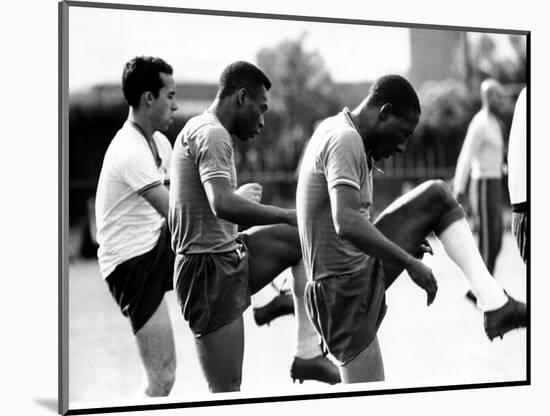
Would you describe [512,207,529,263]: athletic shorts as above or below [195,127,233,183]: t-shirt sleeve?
below

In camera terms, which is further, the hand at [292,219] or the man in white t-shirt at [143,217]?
the hand at [292,219]

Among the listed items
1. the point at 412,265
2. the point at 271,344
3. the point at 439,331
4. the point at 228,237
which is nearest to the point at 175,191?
the point at 228,237

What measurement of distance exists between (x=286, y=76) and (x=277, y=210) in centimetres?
72

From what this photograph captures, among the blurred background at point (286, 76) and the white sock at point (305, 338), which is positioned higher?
the blurred background at point (286, 76)

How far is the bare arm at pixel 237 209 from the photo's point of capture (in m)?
5.15

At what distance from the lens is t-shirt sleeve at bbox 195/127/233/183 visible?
516 centimetres

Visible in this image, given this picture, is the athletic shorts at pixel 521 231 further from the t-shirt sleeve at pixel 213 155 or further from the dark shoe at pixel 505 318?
the t-shirt sleeve at pixel 213 155

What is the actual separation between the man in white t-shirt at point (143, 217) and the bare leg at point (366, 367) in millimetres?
958

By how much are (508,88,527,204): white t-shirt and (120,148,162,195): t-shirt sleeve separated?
2.21 metres

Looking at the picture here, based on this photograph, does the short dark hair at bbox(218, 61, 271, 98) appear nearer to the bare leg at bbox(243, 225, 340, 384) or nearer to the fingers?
the bare leg at bbox(243, 225, 340, 384)

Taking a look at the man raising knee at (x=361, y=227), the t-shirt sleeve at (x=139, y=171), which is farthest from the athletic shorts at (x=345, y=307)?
the t-shirt sleeve at (x=139, y=171)

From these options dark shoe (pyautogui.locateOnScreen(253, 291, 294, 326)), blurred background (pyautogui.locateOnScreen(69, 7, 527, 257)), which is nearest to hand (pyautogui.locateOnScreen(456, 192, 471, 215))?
blurred background (pyautogui.locateOnScreen(69, 7, 527, 257))

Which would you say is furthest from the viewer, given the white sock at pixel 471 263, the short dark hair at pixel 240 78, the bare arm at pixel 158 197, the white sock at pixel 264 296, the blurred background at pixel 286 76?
the white sock at pixel 471 263

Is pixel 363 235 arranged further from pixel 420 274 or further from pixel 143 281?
pixel 143 281
